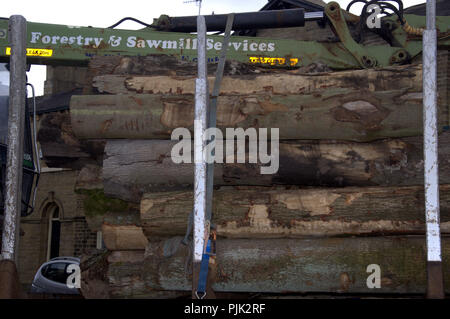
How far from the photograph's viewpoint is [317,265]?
3766mm

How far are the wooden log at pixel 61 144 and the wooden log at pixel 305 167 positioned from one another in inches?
29.0

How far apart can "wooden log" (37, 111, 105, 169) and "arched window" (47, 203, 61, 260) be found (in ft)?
51.1

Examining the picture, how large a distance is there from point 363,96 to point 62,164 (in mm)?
2947

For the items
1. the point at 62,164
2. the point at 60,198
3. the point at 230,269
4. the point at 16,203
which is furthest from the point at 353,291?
the point at 60,198

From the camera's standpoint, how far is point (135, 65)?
480 cm

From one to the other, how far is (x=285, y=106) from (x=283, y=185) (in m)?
0.63

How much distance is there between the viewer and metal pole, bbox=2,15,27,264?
3590 millimetres

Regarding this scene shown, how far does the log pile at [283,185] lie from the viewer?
3.78 m

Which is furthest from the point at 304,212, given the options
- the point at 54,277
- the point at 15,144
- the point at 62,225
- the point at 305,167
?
the point at 62,225

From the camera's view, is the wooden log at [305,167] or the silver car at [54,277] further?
the silver car at [54,277]

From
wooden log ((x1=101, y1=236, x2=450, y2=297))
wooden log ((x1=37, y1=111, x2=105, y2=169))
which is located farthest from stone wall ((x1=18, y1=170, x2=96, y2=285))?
wooden log ((x1=101, y1=236, x2=450, y2=297))

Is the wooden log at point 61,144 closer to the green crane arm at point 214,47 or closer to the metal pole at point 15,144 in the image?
the metal pole at point 15,144

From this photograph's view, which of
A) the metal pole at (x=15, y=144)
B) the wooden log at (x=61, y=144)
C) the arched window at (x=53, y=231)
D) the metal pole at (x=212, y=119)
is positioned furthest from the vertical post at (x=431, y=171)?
the arched window at (x=53, y=231)

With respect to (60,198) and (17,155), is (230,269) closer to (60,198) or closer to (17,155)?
(17,155)
